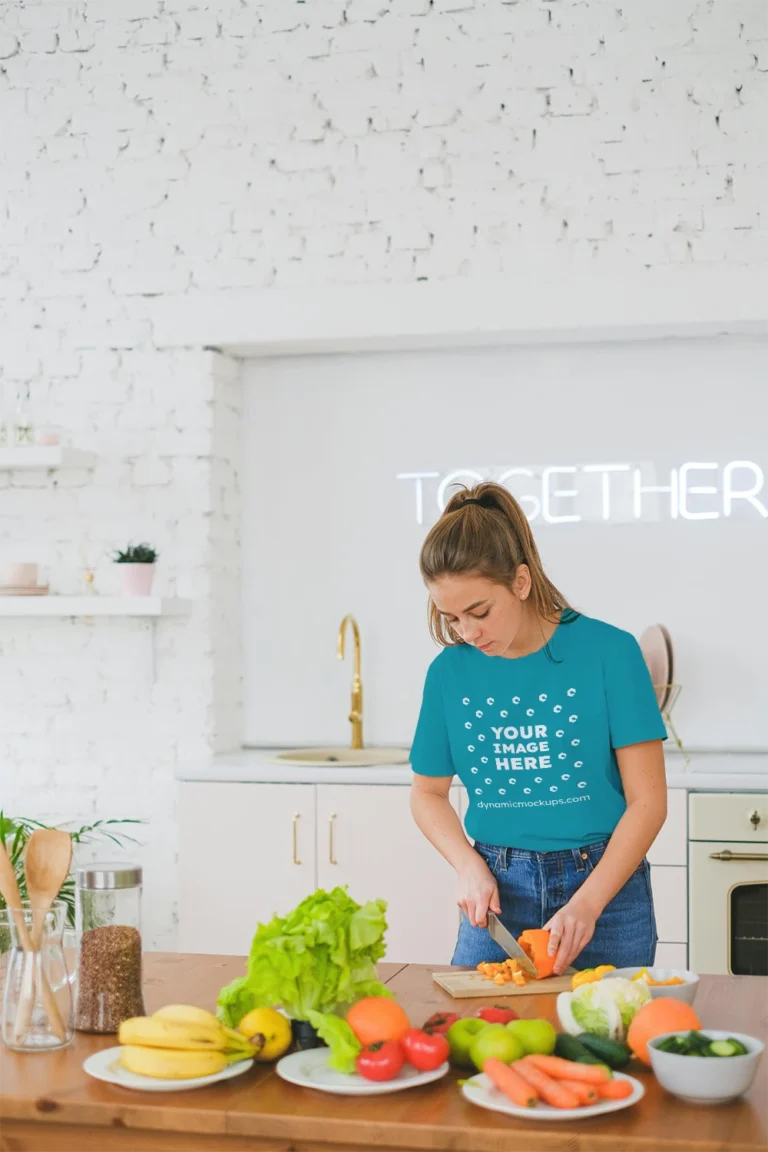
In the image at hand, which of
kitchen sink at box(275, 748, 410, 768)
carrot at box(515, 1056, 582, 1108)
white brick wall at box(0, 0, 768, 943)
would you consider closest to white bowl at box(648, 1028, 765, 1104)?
carrot at box(515, 1056, 582, 1108)

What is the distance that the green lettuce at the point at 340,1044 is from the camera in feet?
5.34

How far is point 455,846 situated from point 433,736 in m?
0.21

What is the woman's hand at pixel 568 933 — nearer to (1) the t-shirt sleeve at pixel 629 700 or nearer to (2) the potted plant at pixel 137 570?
(1) the t-shirt sleeve at pixel 629 700

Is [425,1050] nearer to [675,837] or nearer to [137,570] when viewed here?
[675,837]

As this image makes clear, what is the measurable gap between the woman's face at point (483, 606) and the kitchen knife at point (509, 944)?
0.47 m

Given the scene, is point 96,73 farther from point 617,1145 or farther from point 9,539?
point 617,1145

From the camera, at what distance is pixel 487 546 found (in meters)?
2.30

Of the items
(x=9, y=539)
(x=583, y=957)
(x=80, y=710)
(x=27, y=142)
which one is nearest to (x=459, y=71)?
(x=27, y=142)

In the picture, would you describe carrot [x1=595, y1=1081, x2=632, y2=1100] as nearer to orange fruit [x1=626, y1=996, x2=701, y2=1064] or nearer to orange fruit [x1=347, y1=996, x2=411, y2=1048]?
orange fruit [x1=626, y1=996, x2=701, y2=1064]

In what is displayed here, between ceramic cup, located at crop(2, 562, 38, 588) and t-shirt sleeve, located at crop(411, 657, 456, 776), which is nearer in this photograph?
t-shirt sleeve, located at crop(411, 657, 456, 776)

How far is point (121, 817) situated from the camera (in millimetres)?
4473

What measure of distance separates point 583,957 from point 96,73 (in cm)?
353

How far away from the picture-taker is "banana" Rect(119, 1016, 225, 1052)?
164 centimetres

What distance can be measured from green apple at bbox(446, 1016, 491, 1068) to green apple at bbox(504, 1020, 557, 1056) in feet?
0.17
